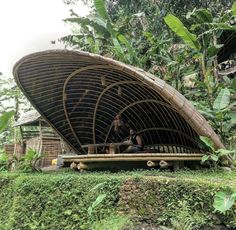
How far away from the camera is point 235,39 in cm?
1248

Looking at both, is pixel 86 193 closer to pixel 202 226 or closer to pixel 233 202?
pixel 202 226

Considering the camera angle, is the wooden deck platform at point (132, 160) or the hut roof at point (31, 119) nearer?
the wooden deck platform at point (132, 160)

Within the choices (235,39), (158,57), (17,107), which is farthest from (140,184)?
(17,107)

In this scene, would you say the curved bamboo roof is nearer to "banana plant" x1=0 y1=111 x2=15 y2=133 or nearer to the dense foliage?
"banana plant" x1=0 y1=111 x2=15 y2=133

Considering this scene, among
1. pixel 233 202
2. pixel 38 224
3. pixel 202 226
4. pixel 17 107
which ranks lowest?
pixel 38 224

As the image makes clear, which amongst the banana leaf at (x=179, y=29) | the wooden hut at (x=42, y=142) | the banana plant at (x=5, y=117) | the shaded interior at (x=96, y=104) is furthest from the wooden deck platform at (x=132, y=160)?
the wooden hut at (x=42, y=142)

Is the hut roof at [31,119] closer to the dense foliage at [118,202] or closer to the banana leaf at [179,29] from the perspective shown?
the dense foliage at [118,202]

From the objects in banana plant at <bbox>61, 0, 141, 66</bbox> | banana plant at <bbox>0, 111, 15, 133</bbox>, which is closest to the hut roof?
banana plant at <bbox>61, 0, 141, 66</bbox>

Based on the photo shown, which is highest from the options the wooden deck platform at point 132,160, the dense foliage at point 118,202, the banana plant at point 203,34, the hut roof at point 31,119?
the banana plant at point 203,34

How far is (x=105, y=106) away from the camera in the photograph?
921 centimetres

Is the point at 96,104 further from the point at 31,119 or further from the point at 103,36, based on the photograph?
the point at 31,119

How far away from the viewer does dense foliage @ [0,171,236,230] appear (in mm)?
4320

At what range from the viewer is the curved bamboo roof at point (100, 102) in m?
6.22

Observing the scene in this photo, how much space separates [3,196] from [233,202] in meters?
5.61
